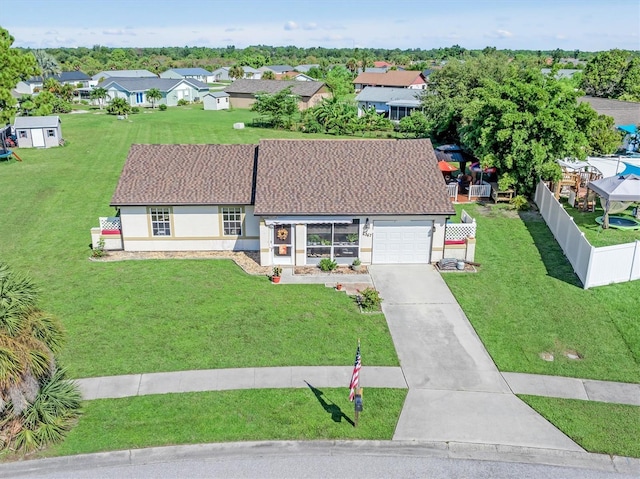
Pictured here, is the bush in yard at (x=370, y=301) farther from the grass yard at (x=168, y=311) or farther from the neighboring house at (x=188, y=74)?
the neighboring house at (x=188, y=74)

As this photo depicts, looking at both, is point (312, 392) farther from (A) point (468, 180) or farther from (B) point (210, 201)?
(A) point (468, 180)

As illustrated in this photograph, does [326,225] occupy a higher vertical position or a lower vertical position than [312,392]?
higher

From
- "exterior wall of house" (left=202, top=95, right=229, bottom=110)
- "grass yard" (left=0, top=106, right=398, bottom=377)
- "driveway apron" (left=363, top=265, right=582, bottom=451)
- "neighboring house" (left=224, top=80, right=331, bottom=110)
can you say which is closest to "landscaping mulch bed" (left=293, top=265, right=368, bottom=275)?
"driveway apron" (left=363, top=265, right=582, bottom=451)

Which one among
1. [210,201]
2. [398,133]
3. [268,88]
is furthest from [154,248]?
[268,88]

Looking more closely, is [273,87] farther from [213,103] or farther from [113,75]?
A: [113,75]

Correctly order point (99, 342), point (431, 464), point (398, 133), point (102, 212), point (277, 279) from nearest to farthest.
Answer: point (431, 464) < point (99, 342) < point (277, 279) < point (102, 212) < point (398, 133)

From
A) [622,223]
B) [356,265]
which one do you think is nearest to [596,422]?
[356,265]

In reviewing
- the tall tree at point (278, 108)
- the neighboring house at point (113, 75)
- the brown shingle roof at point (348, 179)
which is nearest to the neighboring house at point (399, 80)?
the tall tree at point (278, 108)
